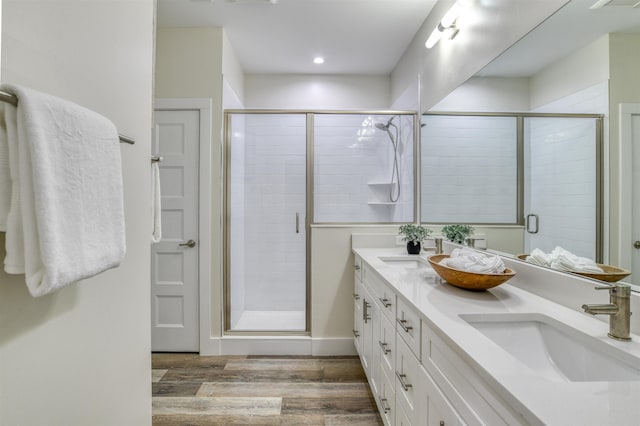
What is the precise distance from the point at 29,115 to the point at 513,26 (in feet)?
5.85

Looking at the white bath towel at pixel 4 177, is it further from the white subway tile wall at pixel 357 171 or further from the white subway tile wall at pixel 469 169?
the white subway tile wall at pixel 357 171

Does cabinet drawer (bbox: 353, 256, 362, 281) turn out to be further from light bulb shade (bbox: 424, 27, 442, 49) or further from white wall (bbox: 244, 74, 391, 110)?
white wall (bbox: 244, 74, 391, 110)

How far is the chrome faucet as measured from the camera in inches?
31.5

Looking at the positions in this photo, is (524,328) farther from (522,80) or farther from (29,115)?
(29,115)

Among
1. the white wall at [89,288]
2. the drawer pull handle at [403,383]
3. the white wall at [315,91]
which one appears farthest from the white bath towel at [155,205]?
the white wall at [315,91]

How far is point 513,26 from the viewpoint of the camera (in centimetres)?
139

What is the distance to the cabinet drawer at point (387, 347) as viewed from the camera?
1.38 metres

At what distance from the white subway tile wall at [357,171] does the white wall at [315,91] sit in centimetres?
81

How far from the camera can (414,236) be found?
7.54 ft

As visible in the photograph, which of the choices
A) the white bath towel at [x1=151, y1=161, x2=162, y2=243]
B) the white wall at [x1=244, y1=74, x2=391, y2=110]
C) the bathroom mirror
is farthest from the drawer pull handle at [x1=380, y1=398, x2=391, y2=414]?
the white wall at [x1=244, y1=74, x2=391, y2=110]

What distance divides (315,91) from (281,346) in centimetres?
266

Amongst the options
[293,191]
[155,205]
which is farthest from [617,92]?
[293,191]

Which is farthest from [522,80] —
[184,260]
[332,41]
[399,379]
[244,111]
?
[184,260]

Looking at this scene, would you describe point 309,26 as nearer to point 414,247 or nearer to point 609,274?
point 414,247
